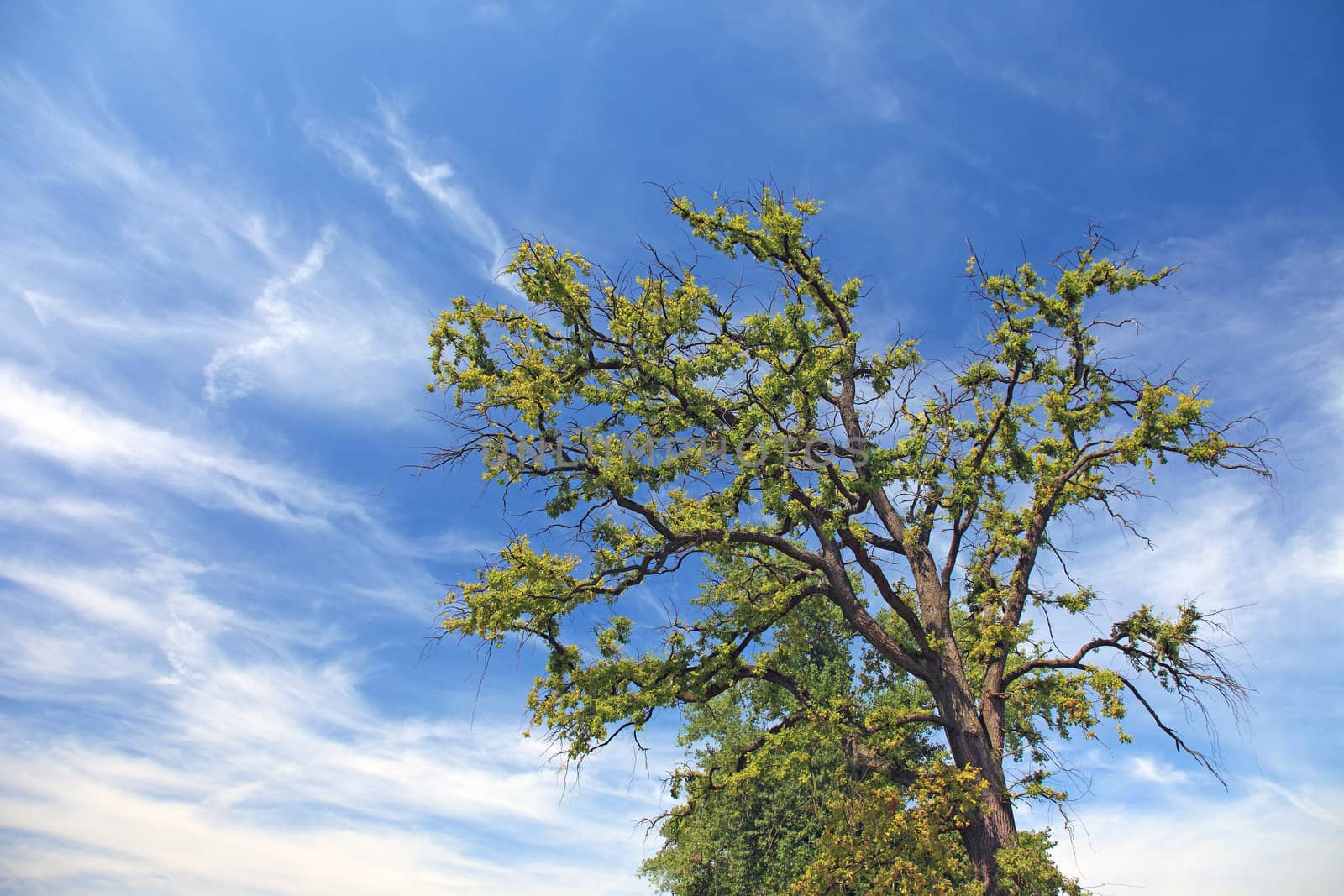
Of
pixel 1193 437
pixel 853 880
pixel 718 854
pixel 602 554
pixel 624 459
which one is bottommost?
pixel 853 880

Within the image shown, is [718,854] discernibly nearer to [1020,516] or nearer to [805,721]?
[805,721]

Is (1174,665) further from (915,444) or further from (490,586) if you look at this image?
(490,586)

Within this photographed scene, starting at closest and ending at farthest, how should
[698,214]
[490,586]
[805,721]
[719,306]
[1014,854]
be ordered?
[1014,854]
[490,586]
[805,721]
[698,214]
[719,306]

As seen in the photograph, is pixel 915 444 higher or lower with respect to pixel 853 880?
higher

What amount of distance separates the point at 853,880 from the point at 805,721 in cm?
274

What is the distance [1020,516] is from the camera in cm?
1345

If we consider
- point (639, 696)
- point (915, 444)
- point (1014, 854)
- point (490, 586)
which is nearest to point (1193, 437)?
point (915, 444)

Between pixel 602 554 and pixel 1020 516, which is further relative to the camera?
pixel 1020 516

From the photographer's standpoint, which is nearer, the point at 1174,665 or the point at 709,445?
the point at 1174,665

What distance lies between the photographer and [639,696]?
481 inches

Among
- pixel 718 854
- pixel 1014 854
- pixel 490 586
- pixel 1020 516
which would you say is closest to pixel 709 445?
pixel 490 586

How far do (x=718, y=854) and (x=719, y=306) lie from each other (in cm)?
1828

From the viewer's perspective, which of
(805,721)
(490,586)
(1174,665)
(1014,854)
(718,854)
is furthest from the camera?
(718,854)

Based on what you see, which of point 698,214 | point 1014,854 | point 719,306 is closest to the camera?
point 1014,854
